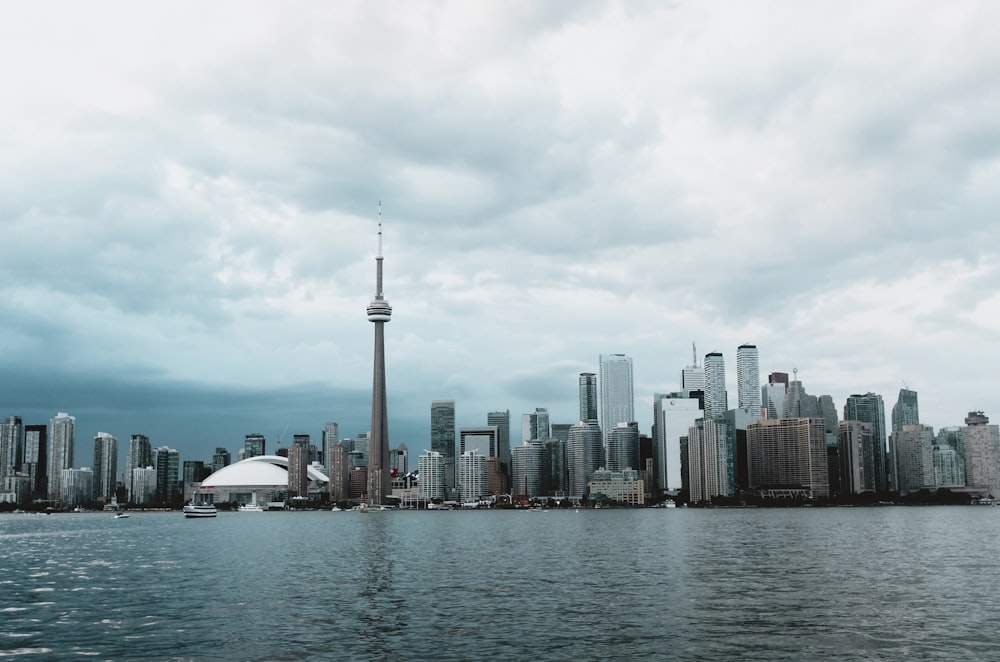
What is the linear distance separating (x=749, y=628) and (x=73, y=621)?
150 feet

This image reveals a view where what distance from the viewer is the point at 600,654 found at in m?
49.2

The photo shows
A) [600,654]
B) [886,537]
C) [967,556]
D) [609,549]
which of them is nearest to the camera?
[600,654]

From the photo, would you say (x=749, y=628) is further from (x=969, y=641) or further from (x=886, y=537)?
(x=886, y=537)

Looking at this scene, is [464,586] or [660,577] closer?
[464,586]

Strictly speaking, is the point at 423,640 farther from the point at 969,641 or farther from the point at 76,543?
the point at 76,543

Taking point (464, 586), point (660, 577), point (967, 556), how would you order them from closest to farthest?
point (464, 586) → point (660, 577) → point (967, 556)

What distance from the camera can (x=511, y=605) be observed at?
223ft

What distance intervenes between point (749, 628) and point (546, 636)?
13.2 metres

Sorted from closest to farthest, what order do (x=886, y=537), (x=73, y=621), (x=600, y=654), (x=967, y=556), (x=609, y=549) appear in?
(x=600, y=654) < (x=73, y=621) < (x=967, y=556) < (x=609, y=549) < (x=886, y=537)

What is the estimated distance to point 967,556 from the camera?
112 m

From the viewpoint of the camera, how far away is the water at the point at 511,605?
50938mm

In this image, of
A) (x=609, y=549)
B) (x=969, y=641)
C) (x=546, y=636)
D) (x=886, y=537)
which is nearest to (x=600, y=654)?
(x=546, y=636)

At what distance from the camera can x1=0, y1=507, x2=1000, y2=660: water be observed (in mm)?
50938

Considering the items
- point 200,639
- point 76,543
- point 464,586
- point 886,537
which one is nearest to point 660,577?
point 464,586
